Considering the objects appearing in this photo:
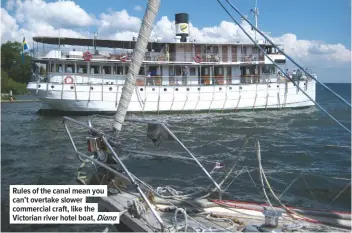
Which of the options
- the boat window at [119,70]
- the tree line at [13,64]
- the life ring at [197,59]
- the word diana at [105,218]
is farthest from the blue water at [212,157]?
the tree line at [13,64]

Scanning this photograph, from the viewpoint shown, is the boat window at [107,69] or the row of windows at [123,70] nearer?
the row of windows at [123,70]

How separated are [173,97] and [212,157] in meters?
17.0

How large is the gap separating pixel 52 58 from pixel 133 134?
13.0 meters

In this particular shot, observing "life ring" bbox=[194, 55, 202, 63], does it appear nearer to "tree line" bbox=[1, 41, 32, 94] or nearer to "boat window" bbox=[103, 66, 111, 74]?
"boat window" bbox=[103, 66, 111, 74]

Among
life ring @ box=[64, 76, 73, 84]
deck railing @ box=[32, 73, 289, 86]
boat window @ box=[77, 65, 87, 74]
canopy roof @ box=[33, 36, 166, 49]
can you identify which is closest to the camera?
life ring @ box=[64, 76, 73, 84]

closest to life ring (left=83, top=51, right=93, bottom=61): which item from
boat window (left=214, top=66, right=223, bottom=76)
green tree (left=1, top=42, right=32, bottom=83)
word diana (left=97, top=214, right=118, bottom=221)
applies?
boat window (left=214, top=66, right=223, bottom=76)

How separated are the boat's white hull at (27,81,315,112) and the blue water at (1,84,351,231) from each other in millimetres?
2071

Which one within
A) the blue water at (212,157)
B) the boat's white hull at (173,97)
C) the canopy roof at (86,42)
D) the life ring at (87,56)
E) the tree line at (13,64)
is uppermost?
the tree line at (13,64)

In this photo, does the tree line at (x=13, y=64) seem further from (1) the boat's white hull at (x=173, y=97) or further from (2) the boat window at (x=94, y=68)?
(1) the boat's white hull at (x=173, y=97)

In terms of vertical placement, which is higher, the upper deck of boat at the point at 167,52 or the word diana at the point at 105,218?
the upper deck of boat at the point at 167,52

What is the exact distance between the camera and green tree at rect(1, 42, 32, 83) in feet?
277

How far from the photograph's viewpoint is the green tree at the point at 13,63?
84.6 m

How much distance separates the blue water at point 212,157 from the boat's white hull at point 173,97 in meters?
2.07

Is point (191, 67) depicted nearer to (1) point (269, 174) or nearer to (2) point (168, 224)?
(1) point (269, 174)
